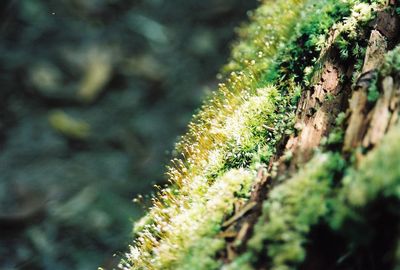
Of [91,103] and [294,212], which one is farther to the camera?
[91,103]

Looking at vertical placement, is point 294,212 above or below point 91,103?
below

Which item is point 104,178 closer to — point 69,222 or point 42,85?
point 69,222

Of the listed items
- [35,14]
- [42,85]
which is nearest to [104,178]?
[42,85]

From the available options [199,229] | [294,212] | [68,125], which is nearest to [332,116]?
[294,212]

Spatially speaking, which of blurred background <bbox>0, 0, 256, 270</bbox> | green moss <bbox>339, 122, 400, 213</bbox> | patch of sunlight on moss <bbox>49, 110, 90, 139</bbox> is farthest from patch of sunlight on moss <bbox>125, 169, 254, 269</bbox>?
patch of sunlight on moss <bbox>49, 110, 90, 139</bbox>

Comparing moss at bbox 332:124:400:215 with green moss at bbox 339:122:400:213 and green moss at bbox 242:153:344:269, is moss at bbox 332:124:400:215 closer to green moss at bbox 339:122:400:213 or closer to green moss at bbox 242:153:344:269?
green moss at bbox 339:122:400:213

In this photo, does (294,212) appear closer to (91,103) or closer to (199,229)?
(199,229)
